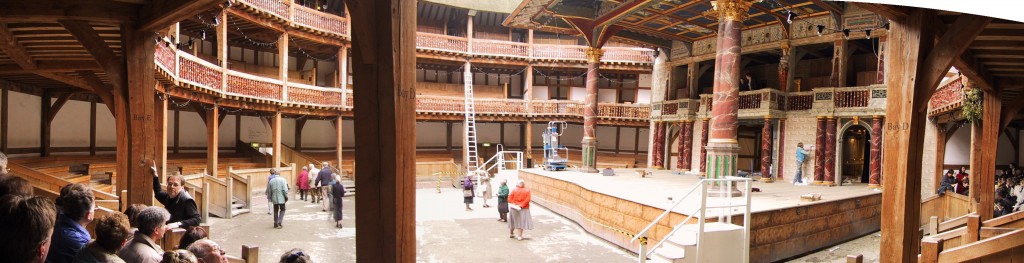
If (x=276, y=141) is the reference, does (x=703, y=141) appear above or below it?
above

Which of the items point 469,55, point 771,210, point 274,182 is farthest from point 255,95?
point 771,210

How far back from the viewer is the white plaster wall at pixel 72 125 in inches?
599

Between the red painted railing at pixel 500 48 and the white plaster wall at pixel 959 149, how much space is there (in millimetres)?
17194

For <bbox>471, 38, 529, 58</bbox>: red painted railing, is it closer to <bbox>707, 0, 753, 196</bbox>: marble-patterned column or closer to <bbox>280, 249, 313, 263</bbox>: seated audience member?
<bbox>707, 0, 753, 196</bbox>: marble-patterned column

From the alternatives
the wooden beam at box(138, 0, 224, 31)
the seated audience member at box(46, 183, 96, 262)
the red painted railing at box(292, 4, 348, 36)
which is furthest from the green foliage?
the red painted railing at box(292, 4, 348, 36)

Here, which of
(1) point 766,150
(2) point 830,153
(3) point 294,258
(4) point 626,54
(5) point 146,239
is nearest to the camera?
(3) point 294,258

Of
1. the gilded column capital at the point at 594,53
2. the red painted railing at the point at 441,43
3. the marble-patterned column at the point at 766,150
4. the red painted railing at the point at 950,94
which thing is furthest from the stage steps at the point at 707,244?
the red painted railing at the point at 441,43

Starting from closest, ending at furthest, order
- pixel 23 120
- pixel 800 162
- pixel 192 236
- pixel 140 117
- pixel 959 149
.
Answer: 1. pixel 192 236
2. pixel 140 117
3. pixel 23 120
4. pixel 800 162
5. pixel 959 149

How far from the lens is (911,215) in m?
5.34

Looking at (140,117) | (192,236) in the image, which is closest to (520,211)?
(140,117)

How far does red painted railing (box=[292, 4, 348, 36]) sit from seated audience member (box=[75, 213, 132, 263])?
710 inches

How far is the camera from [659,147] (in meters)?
23.3

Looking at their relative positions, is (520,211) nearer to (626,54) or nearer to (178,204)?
(178,204)

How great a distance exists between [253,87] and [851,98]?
1943cm
